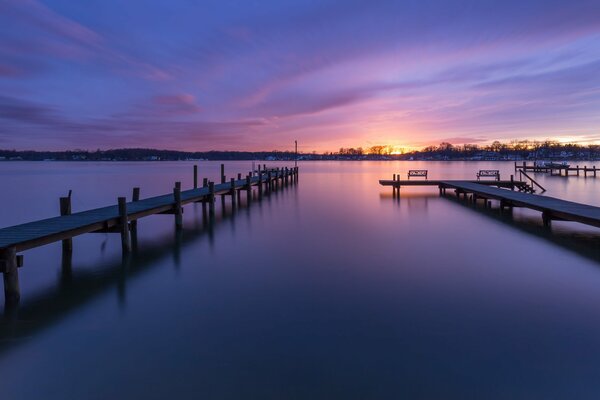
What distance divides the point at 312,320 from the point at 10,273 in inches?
199

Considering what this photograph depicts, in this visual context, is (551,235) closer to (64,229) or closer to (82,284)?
(82,284)

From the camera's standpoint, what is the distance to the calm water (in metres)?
4.46

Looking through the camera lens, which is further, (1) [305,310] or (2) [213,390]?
(1) [305,310]

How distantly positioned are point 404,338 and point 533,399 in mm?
1721

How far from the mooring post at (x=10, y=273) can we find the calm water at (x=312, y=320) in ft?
1.24

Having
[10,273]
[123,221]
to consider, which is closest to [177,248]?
[123,221]

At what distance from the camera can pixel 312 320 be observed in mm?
6145

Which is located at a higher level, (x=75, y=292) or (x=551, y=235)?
(x=551, y=235)

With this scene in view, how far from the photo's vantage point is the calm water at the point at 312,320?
446 centimetres

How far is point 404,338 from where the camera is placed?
555 cm

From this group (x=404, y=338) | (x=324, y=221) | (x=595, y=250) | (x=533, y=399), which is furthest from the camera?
(x=324, y=221)

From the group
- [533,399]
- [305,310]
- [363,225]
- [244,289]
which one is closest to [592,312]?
[533,399]

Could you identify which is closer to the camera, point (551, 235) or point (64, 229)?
point (64, 229)

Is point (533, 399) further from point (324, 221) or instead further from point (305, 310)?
point (324, 221)
